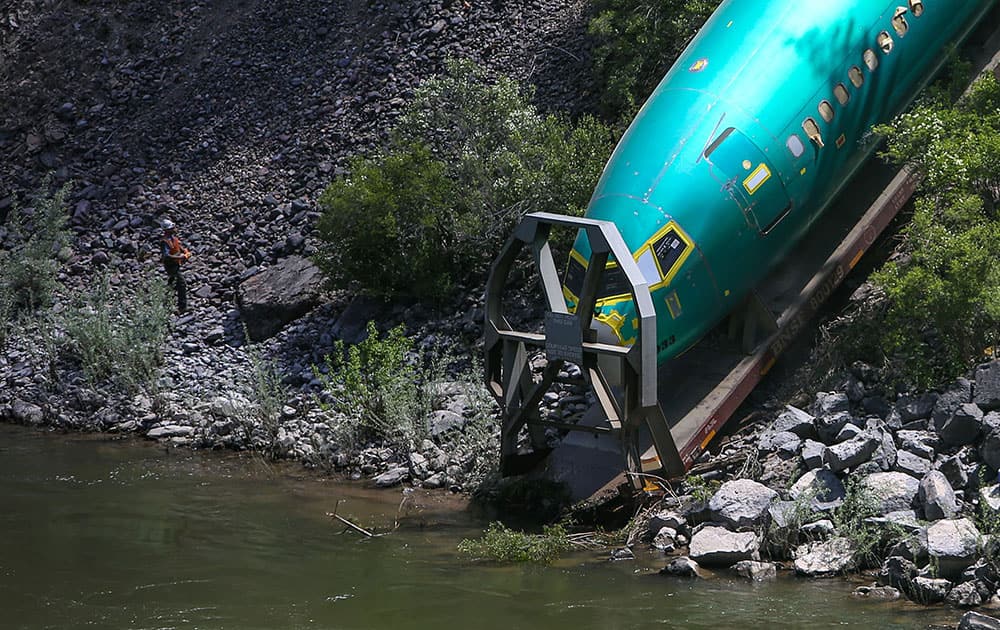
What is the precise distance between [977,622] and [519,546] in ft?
12.3


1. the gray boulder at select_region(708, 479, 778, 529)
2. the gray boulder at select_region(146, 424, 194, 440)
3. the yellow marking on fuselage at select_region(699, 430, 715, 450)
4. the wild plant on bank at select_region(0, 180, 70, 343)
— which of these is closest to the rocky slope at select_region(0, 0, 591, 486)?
the gray boulder at select_region(146, 424, 194, 440)

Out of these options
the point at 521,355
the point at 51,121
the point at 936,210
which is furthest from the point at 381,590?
the point at 51,121

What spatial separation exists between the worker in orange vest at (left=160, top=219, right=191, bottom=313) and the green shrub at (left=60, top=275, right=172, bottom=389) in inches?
12.5

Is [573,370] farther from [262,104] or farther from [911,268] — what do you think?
[262,104]

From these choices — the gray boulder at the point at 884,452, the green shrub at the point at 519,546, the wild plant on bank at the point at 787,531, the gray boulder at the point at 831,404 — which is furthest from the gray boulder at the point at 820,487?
the green shrub at the point at 519,546

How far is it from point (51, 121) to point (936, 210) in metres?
15.9

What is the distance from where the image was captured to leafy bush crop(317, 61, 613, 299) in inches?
621

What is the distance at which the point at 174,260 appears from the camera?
18266 millimetres

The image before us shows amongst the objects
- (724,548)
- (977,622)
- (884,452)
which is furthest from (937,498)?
(977,622)

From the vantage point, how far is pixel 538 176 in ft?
51.0

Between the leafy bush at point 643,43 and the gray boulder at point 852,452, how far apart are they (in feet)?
24.6

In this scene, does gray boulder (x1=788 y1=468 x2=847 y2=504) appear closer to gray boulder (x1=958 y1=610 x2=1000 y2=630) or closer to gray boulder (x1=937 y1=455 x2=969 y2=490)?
gray boulder (x1=937 y1=455 x2=969 y2=490)

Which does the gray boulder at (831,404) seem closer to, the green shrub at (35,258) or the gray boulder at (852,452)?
the gray boulder at (852,452)

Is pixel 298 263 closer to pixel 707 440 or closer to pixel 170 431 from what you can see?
pixel 170 431
